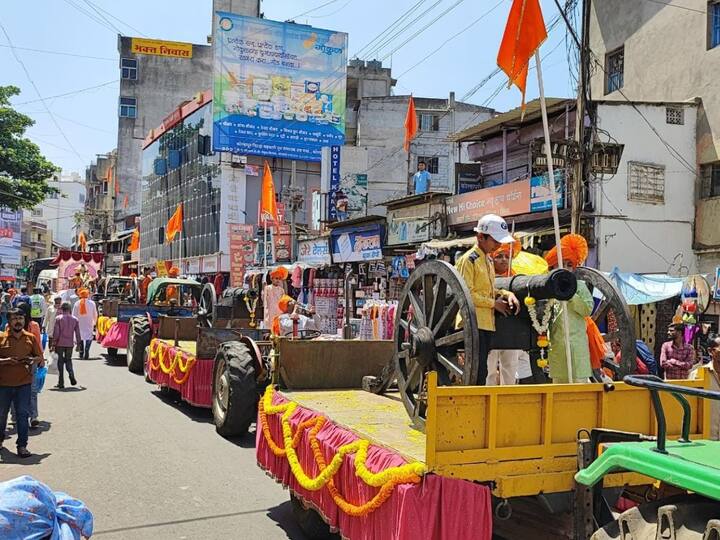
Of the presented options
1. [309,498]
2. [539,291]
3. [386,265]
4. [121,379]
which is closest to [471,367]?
[539,291]

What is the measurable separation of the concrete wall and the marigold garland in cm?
1075

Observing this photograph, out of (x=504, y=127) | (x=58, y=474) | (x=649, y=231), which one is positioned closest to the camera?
(x=58, y=474)

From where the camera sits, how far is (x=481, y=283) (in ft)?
16.3

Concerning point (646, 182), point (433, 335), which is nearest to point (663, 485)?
point (433, 335)

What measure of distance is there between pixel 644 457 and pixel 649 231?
45.1 ft

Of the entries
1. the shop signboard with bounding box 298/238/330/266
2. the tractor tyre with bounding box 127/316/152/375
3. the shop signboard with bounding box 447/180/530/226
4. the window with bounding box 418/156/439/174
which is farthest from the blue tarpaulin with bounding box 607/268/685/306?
the window with bounding box 418/156/439/174

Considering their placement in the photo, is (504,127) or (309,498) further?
→ (504,127)

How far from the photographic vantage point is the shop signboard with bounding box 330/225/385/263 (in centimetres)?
2110

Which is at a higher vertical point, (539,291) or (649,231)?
(649,231)

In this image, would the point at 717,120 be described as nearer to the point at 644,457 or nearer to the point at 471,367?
the point at 471,367

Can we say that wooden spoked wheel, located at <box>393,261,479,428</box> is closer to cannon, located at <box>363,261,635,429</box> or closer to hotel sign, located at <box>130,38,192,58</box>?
cannon, located at <box>363,261,635,429</box>

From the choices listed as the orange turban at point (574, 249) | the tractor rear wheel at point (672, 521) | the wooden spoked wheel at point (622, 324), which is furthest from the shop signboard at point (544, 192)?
the tractor rear wheel at point (672, 521)

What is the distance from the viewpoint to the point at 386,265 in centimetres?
2120

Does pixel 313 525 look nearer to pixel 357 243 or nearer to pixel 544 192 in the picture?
pixel 544 192
